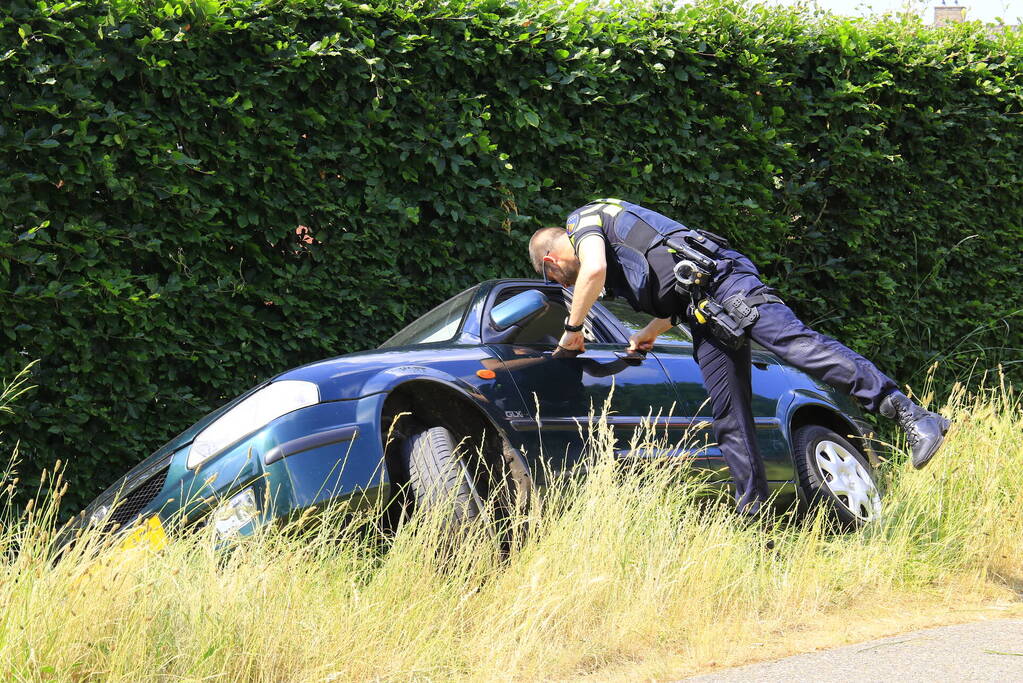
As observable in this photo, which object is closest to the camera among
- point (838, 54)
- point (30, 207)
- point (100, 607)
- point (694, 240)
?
point (100, 607)

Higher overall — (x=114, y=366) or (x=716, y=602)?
(x=114, y=366)

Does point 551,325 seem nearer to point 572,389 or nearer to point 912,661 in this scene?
point 572,389

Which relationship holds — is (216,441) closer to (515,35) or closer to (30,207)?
(30,207)

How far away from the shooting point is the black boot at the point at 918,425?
13.5 feet

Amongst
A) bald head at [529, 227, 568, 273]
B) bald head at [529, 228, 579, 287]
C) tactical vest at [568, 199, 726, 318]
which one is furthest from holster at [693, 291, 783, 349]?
bald head at [529, 227, 568, 273]

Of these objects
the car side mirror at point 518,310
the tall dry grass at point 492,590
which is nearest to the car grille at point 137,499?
the tall dry grass at point 492,590

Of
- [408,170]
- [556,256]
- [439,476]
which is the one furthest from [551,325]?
[408,170]

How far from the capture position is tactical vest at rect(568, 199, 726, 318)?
15.2 ft

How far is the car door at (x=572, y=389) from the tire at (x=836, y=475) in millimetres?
836

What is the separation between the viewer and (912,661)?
350cm

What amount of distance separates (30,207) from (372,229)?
6.13ft

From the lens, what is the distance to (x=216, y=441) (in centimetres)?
398

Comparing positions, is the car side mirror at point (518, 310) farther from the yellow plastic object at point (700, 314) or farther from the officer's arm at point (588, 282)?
the yellow plastic object at point (700, 314)

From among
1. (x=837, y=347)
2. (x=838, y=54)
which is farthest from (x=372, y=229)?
(x=838, y=54)
